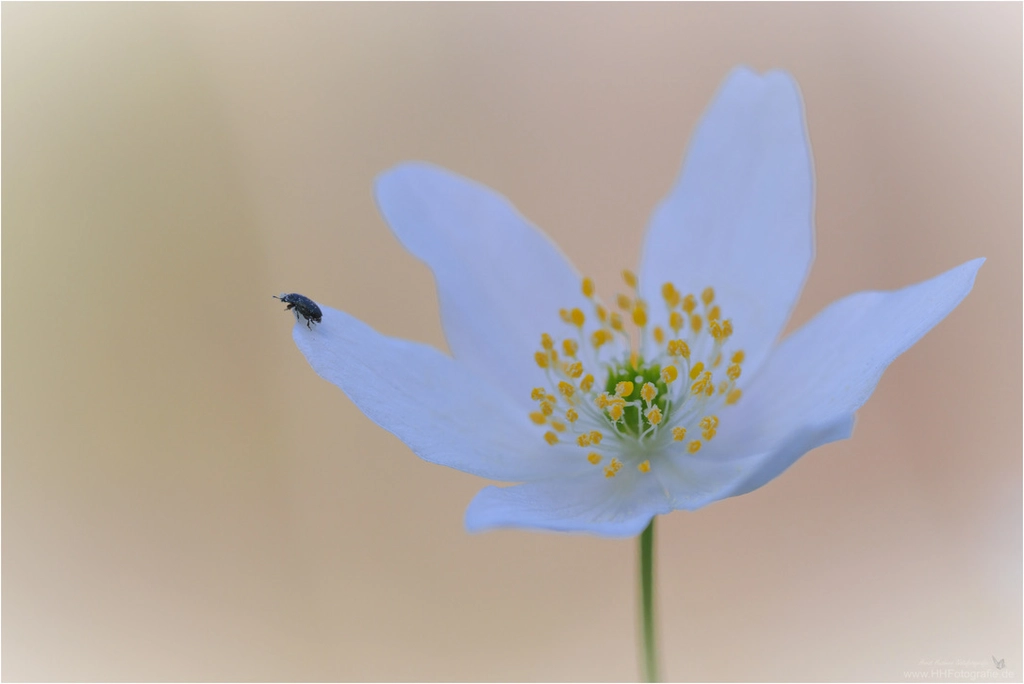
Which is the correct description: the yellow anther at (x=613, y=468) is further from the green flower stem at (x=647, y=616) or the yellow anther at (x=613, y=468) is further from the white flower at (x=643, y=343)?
the green flower stem at (x=647, y=616)

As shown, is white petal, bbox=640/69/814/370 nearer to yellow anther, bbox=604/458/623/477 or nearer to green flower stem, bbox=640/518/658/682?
yellow anther, bbox=604/458/623/477

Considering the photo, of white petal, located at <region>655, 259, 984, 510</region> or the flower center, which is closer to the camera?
white petal, located at <region>655, 259, 984, 510</region>

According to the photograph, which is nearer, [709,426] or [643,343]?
[709,426]

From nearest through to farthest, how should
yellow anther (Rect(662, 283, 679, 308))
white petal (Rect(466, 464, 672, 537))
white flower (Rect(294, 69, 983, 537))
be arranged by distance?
1. white petal (Rect(466, 464, 672, 537))
2. white flower (Rect(294, 69, 983, 537))
3. yellow anther (Rect(662, 283, 679, 308))

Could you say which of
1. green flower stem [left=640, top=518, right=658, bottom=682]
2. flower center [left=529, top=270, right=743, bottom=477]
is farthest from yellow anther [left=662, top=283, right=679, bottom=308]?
green flower stem [left=640, top=518, right=658, bottom=682]

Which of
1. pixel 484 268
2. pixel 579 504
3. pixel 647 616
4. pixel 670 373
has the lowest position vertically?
pixel 647 616

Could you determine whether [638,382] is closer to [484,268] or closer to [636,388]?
[636,388]

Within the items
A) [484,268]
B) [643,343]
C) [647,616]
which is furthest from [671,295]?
[647,616]

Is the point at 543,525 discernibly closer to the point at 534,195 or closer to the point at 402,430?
the point at 402,430
